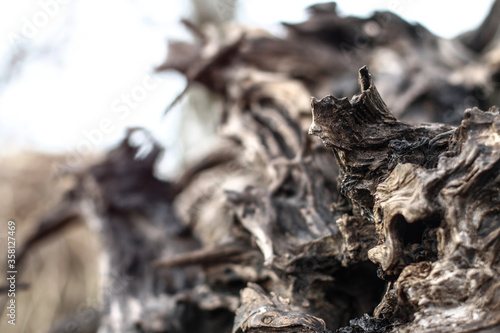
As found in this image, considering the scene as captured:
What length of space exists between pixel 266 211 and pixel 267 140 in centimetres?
46

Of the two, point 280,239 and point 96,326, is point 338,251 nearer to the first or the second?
point 280,239

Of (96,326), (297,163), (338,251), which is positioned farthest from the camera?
(96,326)

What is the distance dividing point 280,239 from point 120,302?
701 millimetres

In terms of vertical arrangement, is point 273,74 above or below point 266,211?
above

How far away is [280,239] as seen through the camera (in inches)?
41.2

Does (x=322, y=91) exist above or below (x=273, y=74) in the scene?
below

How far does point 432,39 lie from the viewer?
1844mm

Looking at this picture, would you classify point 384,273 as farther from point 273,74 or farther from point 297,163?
point 273,74

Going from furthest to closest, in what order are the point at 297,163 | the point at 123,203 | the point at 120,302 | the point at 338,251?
the point at 123,203
the point at 120,302
the point at 297,163
the point at 338,251

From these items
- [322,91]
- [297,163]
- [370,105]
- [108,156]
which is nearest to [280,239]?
[297,163]

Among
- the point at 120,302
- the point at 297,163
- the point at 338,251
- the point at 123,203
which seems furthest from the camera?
the point at 123,203

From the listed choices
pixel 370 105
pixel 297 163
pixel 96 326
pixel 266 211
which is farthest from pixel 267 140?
pixel 96 326

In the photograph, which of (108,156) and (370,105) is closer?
(370,105)

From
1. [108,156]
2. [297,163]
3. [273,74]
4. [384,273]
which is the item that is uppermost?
[273,74]
